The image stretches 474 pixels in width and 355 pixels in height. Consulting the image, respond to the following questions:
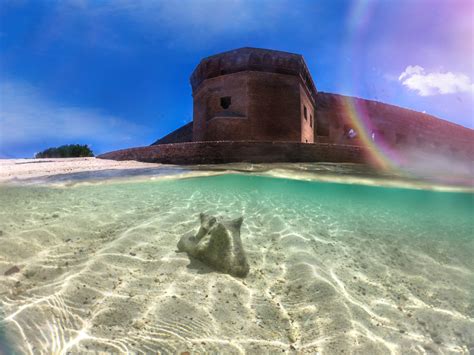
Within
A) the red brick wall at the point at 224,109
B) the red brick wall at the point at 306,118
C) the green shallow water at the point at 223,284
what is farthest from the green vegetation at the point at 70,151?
the green shallow water at the point at 223,284

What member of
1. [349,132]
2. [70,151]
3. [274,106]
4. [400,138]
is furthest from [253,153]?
[70,151]

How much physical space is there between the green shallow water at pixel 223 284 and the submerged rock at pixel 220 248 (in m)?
0.13

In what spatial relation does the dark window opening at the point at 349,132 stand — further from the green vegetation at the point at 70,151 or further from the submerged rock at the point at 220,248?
the green vegetation at the point at 70,151

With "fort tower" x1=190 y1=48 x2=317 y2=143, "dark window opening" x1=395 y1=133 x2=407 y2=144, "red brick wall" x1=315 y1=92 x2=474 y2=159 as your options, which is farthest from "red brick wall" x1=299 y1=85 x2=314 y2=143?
"dark window opening" x1=395 y1=133 x2=407 y2=144

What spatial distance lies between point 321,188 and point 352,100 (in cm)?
1399

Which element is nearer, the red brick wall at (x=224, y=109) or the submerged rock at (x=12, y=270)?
the submerged rock at (x=12, y=270)

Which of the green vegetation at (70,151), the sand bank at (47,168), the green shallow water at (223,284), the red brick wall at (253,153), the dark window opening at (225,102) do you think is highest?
the dark window opening at (225,102)

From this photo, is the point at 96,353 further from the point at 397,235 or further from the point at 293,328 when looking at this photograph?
the point at 397,235

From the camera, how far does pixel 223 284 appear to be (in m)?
2.90

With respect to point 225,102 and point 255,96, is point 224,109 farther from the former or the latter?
point 255,96

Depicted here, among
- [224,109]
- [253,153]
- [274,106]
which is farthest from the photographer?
[224,109]

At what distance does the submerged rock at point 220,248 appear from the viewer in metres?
3.15

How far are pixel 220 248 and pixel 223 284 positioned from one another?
0.45 meters

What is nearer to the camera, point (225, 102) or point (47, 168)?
point (47, 168)
